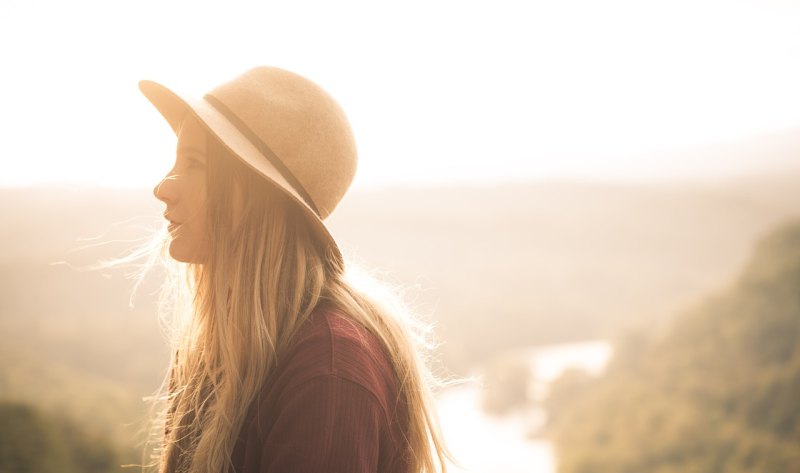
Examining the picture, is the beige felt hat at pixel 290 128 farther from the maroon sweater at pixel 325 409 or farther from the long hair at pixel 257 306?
the maroon sweater at pixel 325 409

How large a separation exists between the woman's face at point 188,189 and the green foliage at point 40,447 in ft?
17.9

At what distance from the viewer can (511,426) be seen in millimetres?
25141

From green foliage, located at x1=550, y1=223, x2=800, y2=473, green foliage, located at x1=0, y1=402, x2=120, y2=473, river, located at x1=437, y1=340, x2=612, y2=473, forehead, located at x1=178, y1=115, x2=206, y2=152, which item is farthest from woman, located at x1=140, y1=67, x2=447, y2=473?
river, located at x1=437, y1=340, x2=612, y2=473

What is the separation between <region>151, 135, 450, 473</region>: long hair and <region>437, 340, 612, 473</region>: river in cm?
1623

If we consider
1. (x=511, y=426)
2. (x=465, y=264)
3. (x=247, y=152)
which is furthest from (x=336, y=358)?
(x=465, y=264)

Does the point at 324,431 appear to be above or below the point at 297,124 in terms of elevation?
below

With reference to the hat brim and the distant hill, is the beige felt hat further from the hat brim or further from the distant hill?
the distant hill

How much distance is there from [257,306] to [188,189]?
35cm

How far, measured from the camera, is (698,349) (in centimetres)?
2153

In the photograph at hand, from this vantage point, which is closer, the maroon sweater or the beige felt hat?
the maroon sweater

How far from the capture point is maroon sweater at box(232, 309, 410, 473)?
3.24ft

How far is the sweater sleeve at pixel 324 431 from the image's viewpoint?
982 mm

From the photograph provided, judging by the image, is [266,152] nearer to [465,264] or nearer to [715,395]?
[715,395]

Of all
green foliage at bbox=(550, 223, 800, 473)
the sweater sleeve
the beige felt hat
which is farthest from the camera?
green foliage at bbox=(550, 223, 800, 473)
